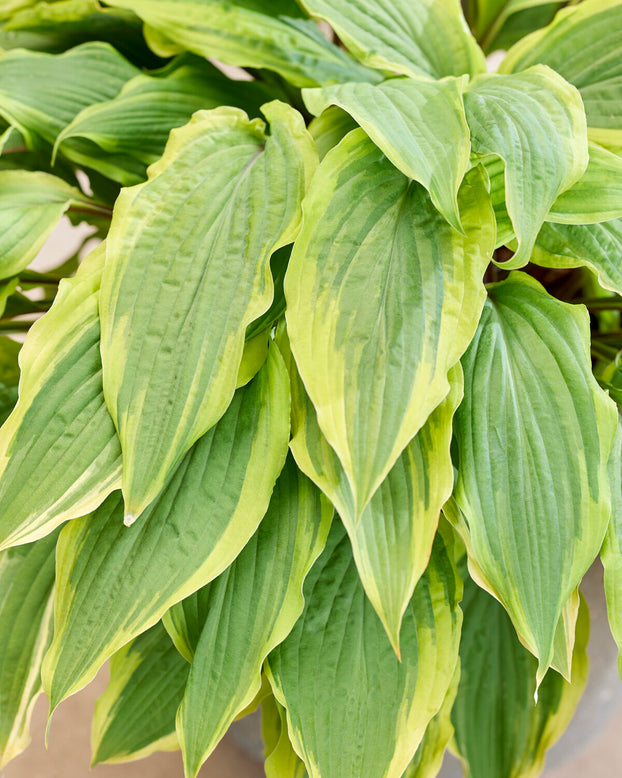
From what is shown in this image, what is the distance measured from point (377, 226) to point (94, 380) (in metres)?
0.21

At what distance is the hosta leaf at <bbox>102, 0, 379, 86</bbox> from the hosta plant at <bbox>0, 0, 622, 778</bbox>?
96 mm

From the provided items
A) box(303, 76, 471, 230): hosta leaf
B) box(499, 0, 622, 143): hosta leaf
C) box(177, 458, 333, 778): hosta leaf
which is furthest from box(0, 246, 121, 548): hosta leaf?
box(499, 0, 622, 143): hosta leaf

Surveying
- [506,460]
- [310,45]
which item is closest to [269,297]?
[506,460]

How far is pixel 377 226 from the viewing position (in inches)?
17.7

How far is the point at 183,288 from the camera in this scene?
442mm

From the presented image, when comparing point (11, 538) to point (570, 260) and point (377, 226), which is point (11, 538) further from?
point (570, 260)

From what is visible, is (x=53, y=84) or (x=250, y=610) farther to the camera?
(x=53, y=84)

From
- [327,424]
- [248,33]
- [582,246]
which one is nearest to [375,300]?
[327,424]

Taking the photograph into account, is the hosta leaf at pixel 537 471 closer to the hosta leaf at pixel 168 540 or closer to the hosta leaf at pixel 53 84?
the hosta leaf at pixel 168 540

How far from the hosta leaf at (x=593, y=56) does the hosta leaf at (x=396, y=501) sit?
1.01 feet

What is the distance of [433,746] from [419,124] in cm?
46

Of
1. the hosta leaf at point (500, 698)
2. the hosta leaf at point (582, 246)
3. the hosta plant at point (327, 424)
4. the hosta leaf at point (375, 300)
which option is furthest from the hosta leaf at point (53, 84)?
the hosta leaf at point (500, 698)

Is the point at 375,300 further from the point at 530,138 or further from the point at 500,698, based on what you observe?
the point at 500,698

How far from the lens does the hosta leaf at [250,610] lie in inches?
17.7
